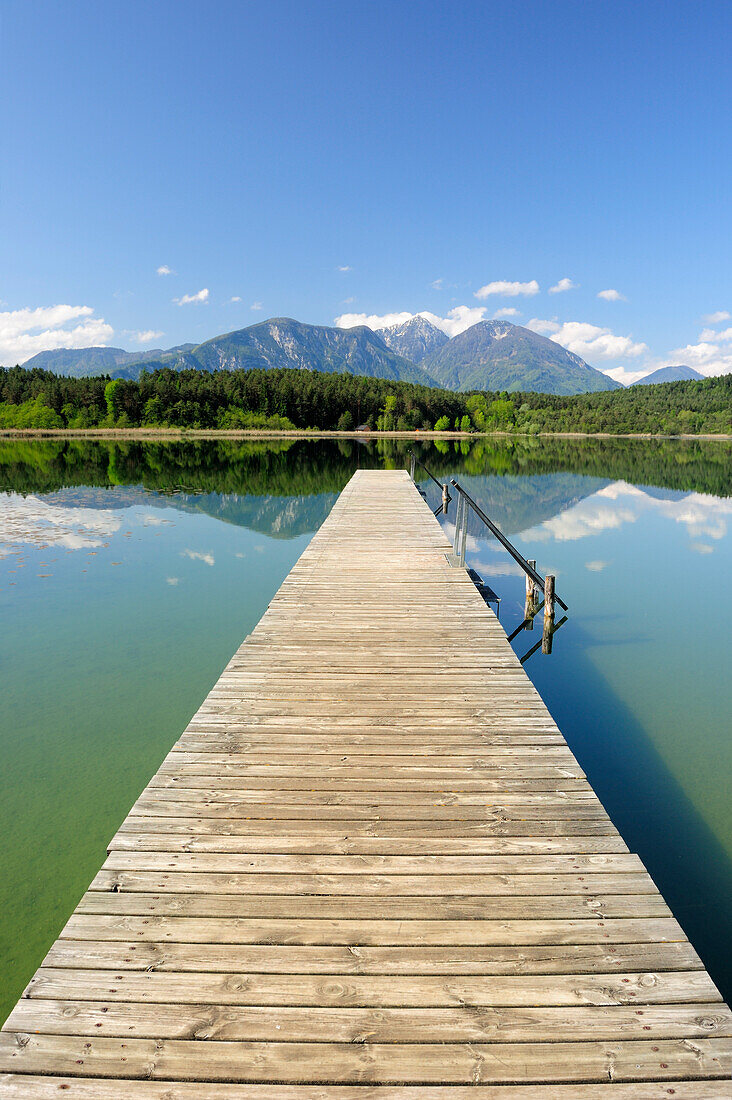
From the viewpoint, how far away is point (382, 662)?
6137 millimetres

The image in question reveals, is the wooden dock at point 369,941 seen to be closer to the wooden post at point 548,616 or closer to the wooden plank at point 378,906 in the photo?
the wooden plank at point 378,906

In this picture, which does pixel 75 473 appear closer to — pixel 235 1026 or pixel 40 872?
pixel 40 872

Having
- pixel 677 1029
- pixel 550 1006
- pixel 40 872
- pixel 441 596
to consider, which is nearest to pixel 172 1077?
pixel 550 1006

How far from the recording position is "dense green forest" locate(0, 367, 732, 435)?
93688mm

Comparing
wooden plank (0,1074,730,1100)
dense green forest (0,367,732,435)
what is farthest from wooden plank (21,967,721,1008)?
dense green forest (0,367,732,435)

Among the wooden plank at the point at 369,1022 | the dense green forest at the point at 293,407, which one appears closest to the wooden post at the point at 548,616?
the wooden plank at the point at 369,1022

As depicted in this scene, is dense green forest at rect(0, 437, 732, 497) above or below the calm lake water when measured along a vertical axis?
above

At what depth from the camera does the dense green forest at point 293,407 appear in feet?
307

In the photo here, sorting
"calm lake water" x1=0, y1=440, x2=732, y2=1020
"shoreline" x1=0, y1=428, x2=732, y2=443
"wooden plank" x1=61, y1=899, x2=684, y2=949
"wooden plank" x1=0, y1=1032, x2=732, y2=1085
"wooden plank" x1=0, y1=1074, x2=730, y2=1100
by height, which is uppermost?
"shoreline" x1=0, y1=428, x2=732, y2=443

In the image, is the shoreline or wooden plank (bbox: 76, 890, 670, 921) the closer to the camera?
wooden plank (bbox: 76, 890, 670, 921)

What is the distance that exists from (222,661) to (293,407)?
9821 centimetres

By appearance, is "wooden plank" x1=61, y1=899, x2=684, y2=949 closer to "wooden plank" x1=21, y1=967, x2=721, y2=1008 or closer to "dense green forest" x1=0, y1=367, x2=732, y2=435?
"wooden plank" x1=21, y1=967, x2=721, y2=1008

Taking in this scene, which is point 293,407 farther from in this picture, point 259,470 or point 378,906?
point 378,906

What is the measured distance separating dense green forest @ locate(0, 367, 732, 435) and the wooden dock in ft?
316
